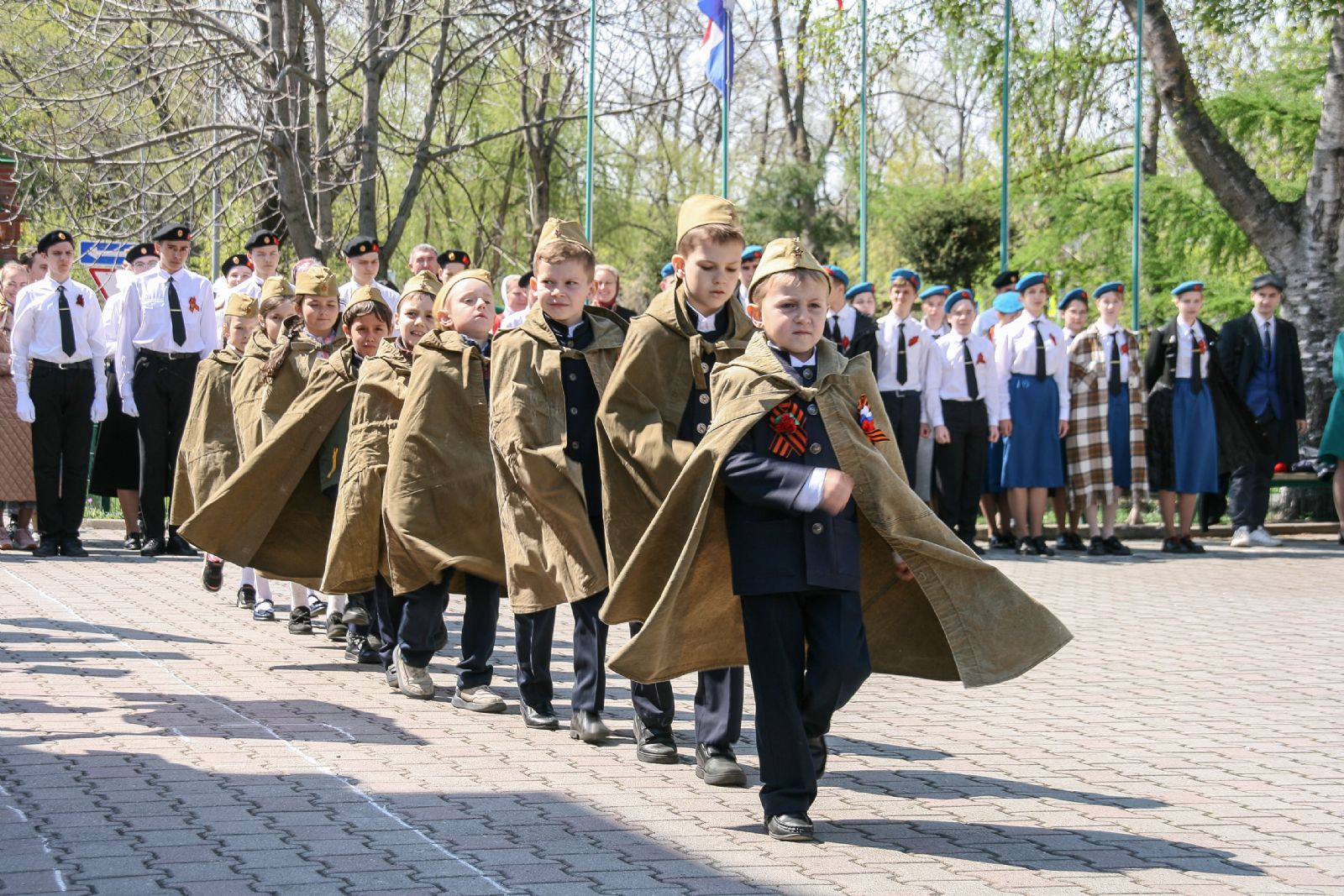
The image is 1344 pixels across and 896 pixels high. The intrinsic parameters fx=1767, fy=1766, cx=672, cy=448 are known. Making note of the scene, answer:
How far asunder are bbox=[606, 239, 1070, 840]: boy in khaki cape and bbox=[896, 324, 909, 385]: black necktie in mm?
8979

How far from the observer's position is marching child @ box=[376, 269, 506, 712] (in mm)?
7797

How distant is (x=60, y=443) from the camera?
14.3m

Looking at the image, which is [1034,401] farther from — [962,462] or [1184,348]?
[1184,348]

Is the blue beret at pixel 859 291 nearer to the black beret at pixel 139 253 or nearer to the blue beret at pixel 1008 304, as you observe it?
the blue beret at pixel 1008 304

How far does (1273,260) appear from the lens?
749 inches

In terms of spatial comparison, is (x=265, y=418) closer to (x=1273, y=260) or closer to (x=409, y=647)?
(x=409, y=647)

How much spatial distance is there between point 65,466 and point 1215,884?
37.3 ft

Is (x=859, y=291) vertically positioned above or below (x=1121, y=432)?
above

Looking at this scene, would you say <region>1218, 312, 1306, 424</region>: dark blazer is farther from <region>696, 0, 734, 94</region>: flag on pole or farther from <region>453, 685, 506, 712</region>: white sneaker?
<region>453, 685, 506, 712</region>: white sneaker

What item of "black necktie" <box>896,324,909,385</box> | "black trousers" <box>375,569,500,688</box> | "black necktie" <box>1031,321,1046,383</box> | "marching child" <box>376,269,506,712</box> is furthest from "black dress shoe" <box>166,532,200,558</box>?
"black necktie" <box>1031,321,1046,383</box>

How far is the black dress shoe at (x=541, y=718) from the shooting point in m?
7.29

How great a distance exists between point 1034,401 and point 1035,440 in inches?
13.4

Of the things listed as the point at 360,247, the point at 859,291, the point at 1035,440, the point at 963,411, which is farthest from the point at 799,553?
the point at 1035,440

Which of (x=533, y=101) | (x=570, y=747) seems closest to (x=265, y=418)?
(x=570, y=747)
